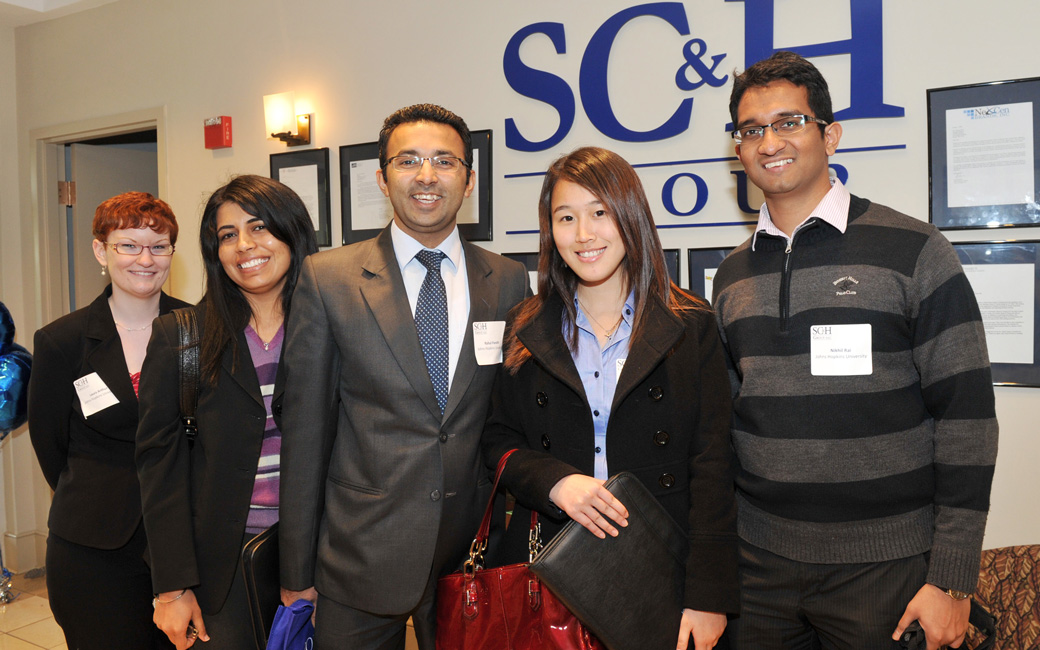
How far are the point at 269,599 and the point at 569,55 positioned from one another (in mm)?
2594

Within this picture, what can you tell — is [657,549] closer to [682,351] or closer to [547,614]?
[547,614]

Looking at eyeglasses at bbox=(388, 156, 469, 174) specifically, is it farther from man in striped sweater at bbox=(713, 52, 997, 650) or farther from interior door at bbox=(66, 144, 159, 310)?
interior door at bbox=(66, 144, 159, 310)

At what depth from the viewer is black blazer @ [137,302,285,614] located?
2.04m

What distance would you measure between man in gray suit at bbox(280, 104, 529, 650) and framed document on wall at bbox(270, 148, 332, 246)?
208 centimetres

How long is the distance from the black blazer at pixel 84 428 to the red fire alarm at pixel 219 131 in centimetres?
209

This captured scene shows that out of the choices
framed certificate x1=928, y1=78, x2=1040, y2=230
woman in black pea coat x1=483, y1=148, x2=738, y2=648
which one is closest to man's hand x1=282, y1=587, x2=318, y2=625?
woman in black pea coat x1=483, y1=148, x2=738, y2=648

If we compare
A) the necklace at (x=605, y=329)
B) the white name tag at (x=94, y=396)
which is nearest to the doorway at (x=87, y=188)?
the white name tag at (x=94, y=396)

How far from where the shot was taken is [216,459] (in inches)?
80.9

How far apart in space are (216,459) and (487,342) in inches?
33.5

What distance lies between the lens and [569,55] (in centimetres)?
334

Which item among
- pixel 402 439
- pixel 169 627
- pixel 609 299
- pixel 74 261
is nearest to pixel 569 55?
pixel 609 299

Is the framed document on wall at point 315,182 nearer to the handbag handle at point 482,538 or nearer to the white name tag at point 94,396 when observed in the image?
the white name tag at point 94,396

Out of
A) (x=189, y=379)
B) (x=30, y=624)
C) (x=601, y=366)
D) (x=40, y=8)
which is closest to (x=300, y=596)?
(x=189, y=379)

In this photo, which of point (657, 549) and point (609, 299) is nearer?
point (657, 549)
